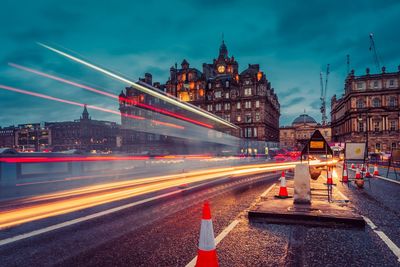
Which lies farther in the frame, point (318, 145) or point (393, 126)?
point (393, 126)

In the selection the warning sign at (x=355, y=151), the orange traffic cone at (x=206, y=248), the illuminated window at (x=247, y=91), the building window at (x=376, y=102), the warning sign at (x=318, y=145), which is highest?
the illuminated window at (x=247, y=91)

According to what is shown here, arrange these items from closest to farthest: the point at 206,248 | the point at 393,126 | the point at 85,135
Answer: the point at 206,248 < the point at 393,126 < the point at 85,135

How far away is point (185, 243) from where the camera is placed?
5004mm

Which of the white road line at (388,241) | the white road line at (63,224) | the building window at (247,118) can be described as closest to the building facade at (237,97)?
the building window at (247,118)

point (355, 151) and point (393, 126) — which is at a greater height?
point (393, 126)

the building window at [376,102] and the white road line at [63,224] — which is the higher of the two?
the building window at [376,102]

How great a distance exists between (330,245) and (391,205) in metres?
5.10

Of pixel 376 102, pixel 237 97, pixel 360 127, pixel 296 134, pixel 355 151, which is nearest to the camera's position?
pixel 355 151

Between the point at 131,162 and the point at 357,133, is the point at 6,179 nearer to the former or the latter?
the point at 131,162

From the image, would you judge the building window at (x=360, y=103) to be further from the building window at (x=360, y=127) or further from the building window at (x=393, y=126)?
the building window at (x=393, y=126)

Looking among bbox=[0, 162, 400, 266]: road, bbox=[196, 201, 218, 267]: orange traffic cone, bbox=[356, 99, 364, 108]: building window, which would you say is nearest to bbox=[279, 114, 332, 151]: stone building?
bbox=[356, 99, 364, 108]: building window

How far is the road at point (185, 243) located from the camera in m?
4.23

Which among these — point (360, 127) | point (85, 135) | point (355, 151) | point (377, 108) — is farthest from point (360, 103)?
point (85, 135)

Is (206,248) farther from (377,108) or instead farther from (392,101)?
(392,101)
